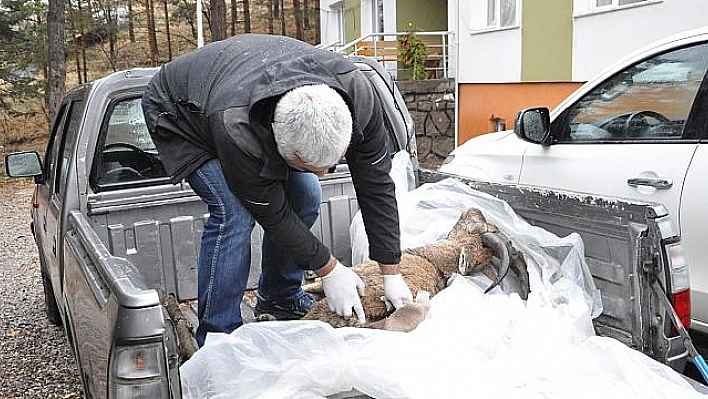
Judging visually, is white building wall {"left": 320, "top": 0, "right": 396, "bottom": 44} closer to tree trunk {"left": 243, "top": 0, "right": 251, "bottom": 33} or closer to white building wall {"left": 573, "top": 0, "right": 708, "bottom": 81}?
tree trunk {"left": 243, "top": 0, "right": 251, "bottom": 33}

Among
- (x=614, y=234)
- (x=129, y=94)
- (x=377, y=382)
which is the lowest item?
(x=377, y=382)

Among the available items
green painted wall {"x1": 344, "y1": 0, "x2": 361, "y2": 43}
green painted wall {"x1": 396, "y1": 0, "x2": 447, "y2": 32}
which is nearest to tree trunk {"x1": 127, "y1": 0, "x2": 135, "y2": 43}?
green painted wall {"x1": 344, "y1": 0, "x2": 361, "y2": 43}

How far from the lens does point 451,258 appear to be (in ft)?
11.1

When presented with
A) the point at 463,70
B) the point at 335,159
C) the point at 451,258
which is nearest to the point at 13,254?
the point at 451,258

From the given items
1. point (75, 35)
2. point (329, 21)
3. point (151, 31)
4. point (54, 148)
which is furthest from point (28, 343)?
point (151, 31)

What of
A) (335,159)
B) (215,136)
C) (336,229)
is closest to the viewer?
(335,159)

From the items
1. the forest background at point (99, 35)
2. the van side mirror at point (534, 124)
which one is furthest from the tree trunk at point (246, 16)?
the van side mirror at point (534, 124)

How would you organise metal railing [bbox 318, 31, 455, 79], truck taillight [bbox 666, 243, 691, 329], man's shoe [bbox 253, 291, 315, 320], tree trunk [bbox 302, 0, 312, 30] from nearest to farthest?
truck taillight [bbox 666, 243, 691, 329] → man's shoe [bbox 253, 291, 315, 320] → metal railing [bbox 318, 31, 455, 79] → tree trunk [bbox 302, 0, 312, 30]

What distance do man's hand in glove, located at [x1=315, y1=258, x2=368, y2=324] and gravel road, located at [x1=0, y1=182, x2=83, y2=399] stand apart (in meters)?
2.46

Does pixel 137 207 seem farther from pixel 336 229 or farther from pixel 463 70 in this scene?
pixel 463 70

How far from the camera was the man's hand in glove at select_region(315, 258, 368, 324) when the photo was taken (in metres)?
2.79

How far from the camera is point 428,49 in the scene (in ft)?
51.2

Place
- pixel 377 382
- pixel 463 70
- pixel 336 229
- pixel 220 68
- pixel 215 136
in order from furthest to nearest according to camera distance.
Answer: pixel 463 70 → pixel 336 229 → pixel 220 68 → pixel 215 136 → pixel 377 382

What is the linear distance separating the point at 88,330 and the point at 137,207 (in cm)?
125
